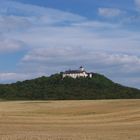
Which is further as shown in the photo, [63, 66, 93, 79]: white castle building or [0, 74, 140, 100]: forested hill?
[63, 66, 93, 79]: white castle building

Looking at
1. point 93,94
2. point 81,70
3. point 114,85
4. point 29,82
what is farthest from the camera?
point 81,70

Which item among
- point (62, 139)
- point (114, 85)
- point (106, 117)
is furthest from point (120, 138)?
point (114, 85)

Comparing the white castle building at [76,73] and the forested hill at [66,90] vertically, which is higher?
the white castle building at [76,73]

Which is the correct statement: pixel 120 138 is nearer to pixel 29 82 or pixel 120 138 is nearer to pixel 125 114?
pixel 125 114

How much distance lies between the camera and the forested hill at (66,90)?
4387 inches

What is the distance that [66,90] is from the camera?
12369 cm

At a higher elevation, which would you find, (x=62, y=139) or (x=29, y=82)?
(x=29, y=82)

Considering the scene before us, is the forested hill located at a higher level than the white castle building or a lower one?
lower

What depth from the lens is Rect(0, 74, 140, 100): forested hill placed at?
366ft

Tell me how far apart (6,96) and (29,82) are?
83.4ft

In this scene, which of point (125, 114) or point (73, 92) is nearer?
point (125, 114)

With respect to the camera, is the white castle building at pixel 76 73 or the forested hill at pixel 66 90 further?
the white castle building at pixel 76 73

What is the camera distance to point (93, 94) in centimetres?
11456

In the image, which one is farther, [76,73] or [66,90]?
[76,73]
